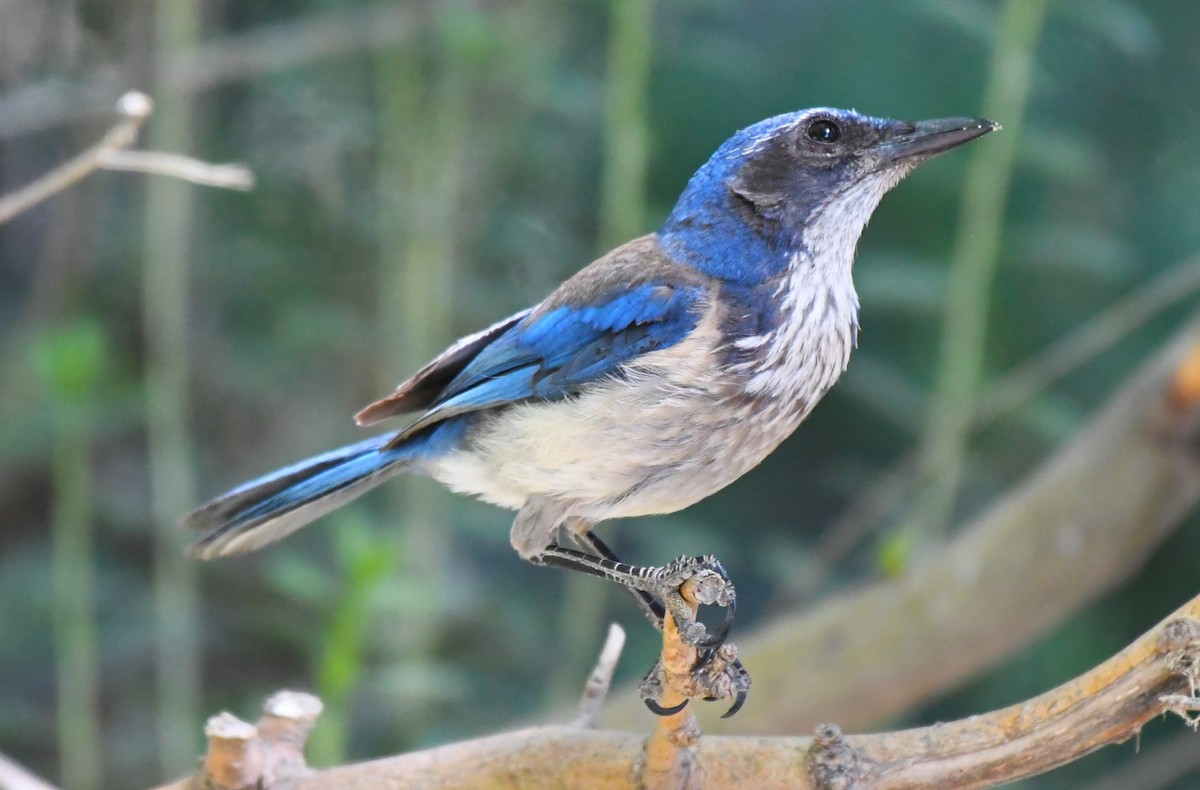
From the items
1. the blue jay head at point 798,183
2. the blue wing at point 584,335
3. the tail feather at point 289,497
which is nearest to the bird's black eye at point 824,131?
the blue jay head at point 798,183

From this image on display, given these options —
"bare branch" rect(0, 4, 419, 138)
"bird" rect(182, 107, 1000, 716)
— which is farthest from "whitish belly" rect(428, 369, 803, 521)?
"bare branch" rect(0, 4, 419, 138)

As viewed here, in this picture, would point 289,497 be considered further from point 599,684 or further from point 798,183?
point 798,183

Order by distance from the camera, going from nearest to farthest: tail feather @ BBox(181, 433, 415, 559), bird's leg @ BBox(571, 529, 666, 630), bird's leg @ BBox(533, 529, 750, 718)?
bird's leg @ BBox(533, 529, 750, 718) < bird's leg @ BBox(571, 529, 666, 630) < tail feather @ BBox(181, 433, 415, 559)

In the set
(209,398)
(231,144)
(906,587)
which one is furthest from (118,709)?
(906,587)

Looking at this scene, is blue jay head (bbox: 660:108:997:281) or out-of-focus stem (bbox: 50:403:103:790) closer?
blue jay head (bbox: 660:108:997:281)

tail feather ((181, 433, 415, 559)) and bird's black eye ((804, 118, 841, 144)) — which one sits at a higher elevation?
bird's black eye ((804, 118, 841, 144))

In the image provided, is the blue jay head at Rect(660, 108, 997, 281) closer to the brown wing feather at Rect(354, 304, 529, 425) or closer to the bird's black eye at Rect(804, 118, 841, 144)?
the bird's black eye at Rect(804, 118, 841, 144)

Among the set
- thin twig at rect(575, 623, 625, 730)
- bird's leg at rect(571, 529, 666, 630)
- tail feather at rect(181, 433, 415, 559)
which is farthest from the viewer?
tail feather at rect(181, 433, 415, 559)

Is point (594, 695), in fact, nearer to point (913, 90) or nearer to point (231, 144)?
point (913, 90)
